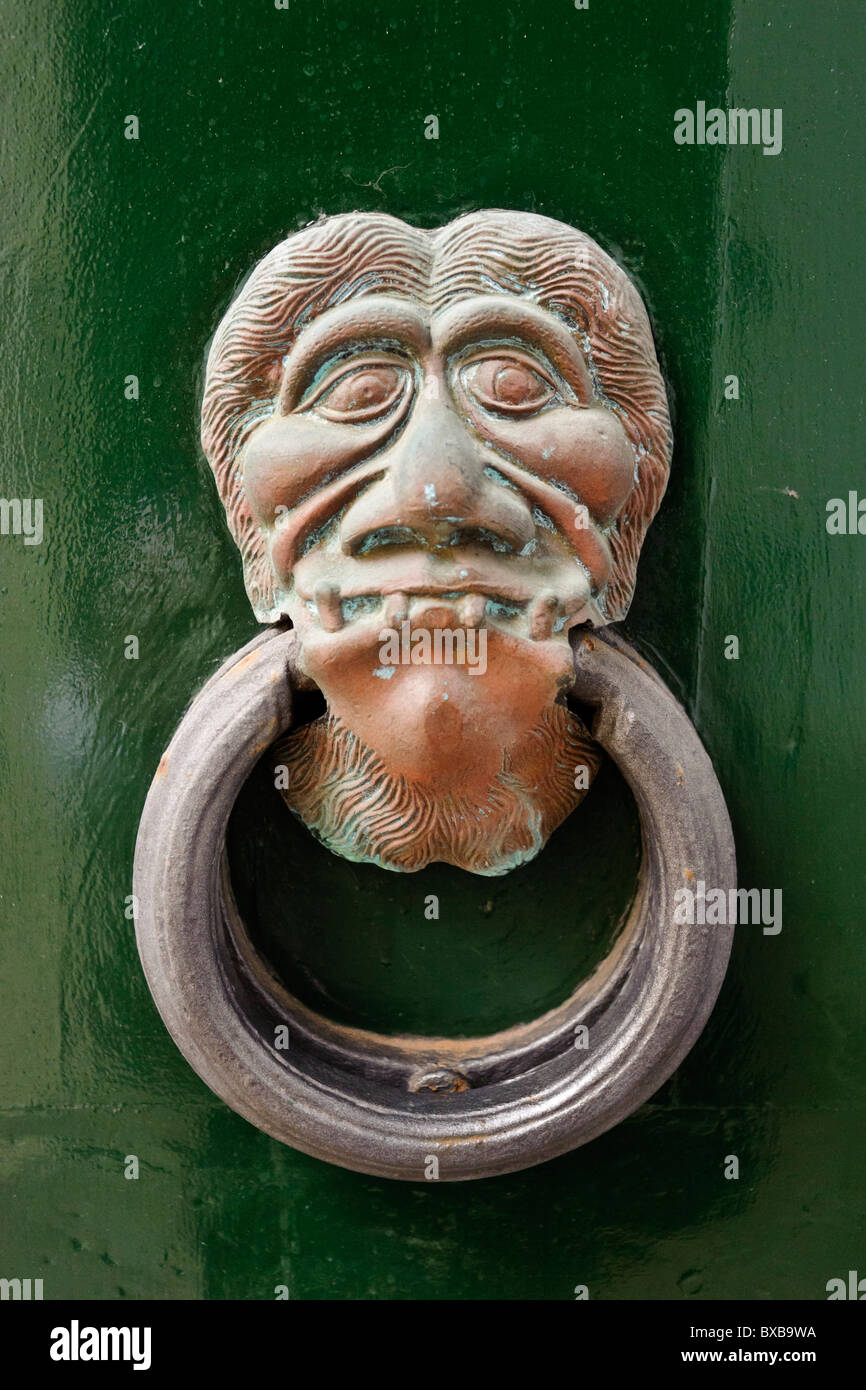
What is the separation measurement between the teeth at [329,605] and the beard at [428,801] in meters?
0.12

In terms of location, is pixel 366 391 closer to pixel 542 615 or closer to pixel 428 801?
pixel 542 615

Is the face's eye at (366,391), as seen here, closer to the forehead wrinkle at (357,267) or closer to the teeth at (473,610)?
the forehead wrinkle at (357,267)

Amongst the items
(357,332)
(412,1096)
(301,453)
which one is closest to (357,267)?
(357,332)

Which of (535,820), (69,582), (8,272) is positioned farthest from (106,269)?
(535,820)

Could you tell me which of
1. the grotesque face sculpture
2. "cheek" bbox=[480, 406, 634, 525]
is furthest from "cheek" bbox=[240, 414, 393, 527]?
"cheek" bbox=[480, 406, 634, 525]

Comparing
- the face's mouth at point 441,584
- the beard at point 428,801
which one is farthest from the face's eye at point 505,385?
the beard at point 428,801

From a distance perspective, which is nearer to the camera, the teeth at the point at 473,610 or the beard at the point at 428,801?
the teeth at the point at 473,610

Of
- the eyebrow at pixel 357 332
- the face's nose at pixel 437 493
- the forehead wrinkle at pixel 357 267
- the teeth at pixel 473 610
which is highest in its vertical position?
the forehead wrinkle at pixel 357 267

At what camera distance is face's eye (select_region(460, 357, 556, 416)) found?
3.24 ft

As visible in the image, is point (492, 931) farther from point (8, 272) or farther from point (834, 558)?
point (8, 272)

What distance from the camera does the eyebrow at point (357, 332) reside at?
97 centimetres

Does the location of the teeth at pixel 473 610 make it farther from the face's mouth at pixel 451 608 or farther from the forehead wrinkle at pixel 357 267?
the forehead wrinkle at pixel 357 267

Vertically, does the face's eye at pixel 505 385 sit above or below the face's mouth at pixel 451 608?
above

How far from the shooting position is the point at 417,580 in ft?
3.07
